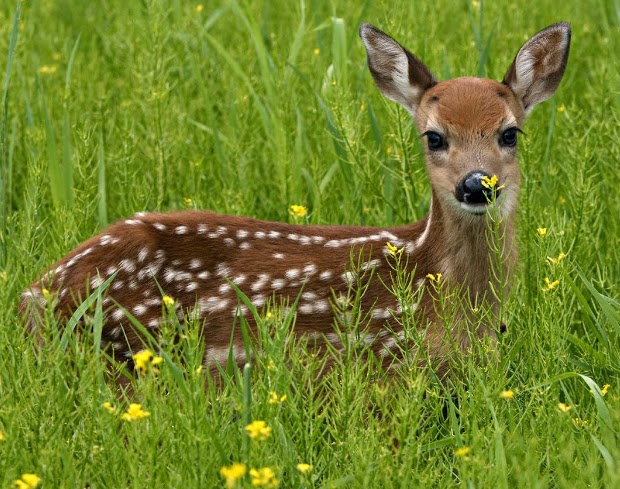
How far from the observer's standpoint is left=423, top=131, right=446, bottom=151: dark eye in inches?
181

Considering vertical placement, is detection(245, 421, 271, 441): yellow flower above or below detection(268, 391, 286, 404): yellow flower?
above

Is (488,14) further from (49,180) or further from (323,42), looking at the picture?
(49,180)

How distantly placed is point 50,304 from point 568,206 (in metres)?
2.72

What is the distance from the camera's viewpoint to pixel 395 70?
4973 mm

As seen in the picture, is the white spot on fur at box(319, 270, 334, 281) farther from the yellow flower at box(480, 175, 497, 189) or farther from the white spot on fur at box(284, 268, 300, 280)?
the yellow flower at box(480, 175, 497, 189)

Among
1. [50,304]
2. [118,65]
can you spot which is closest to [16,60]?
[118,65]

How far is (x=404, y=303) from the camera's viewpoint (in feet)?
12.2

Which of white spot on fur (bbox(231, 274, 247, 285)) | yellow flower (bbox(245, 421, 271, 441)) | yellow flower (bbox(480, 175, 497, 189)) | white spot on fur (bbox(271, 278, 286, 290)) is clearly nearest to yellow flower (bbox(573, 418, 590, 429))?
yellow flower (bbox(480, 175, 497, 189))

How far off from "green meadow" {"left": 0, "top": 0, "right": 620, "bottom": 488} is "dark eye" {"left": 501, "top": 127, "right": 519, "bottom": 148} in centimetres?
34

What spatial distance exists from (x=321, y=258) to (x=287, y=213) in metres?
0.91

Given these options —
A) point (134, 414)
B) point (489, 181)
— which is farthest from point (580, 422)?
point (134, 414)

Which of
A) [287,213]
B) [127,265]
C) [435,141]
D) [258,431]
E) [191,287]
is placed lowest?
[287,213]

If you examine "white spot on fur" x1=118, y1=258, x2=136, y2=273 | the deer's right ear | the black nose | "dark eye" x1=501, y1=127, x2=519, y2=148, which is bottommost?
"white spot on fur" x1=118, y1=258, x2=136, y2=273

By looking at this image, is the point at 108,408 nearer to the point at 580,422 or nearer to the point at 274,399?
the point at 274,399
